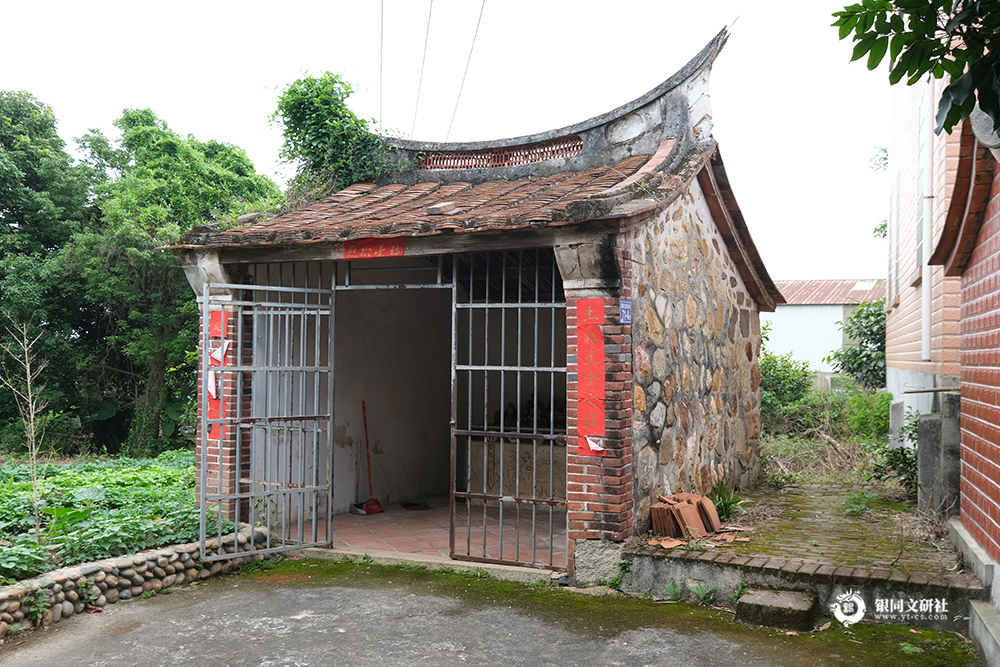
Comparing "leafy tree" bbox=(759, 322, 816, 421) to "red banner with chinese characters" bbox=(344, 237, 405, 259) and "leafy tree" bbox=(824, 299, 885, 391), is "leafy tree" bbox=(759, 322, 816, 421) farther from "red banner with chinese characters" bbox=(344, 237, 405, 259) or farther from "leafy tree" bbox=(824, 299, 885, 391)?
"red banner with chinese characters" bbox=(344, 237, 405, 259)

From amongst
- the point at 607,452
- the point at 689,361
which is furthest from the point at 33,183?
the point at 607,452

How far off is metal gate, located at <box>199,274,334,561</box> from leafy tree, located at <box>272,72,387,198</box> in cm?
200

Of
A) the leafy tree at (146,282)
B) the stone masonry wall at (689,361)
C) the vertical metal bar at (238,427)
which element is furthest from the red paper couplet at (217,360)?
the leafy tree at (146,282)

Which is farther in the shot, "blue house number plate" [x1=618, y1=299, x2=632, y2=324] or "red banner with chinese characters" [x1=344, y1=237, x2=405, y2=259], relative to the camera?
"red banner with chinese characters" [x1=344, y1=237, x2=405, y2=259]

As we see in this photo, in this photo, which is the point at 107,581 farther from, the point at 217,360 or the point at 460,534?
the point at 460,534

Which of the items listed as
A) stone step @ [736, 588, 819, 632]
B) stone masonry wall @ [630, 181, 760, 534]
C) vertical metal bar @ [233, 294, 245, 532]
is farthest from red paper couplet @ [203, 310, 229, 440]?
stone step @ [736, 588, 819, 632]

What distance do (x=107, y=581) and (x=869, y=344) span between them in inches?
636

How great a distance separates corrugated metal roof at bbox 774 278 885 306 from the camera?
101 ft

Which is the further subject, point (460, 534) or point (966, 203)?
point (460, 534)

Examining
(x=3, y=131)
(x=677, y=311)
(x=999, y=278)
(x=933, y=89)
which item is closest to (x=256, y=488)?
(x=677, y=311)

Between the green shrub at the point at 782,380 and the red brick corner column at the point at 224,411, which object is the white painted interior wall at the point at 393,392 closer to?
the red brick corner column at the point at 224,411

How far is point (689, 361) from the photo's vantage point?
780 centimetres

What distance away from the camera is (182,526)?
23.2 ft

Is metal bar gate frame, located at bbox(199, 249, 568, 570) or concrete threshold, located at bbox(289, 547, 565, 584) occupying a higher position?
metal bar gate frame, located at bbox(199, 249, 568, 570)
